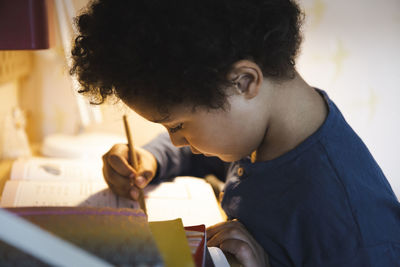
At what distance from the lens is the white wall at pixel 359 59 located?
1.26 m

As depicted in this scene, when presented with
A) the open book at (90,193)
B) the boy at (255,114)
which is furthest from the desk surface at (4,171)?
the boy at (255,114)

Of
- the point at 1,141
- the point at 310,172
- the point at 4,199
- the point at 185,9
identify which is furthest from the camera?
the point at 1,141

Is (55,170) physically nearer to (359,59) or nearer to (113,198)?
(113,198)

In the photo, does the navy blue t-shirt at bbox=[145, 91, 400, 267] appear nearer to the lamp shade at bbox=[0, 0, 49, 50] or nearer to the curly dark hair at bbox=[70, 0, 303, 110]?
the curly dark hair at bbox=[70, 0, 303, 110]

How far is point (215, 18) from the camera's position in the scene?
0.48 metres

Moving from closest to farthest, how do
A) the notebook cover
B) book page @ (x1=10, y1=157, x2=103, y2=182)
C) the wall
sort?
1. the notebook cover
2. book page @ (x1=10, y1=157, x2=103, y2=182)
3. the wall

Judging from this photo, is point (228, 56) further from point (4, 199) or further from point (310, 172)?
point (4, 199)

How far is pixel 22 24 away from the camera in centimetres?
52

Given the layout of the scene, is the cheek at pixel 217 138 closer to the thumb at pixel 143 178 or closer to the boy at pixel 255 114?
the boy at pixel 255 114

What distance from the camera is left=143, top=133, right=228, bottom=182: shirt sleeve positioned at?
90 cm

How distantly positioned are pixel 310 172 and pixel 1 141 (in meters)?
0.84

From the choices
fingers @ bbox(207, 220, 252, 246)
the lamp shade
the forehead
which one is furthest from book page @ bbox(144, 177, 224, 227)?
the lamp shade

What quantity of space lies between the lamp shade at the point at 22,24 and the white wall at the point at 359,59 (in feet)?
2.93

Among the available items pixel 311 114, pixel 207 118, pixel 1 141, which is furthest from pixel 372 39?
pixel 1 141
